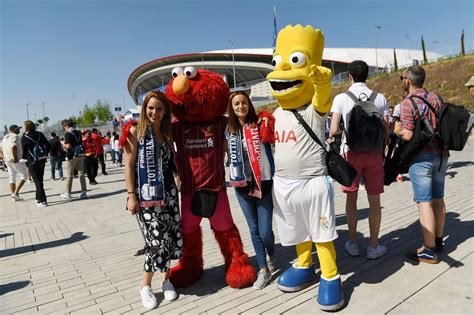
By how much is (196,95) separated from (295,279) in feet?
5.77

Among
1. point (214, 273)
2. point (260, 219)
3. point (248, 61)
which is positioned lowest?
point (214, 273)

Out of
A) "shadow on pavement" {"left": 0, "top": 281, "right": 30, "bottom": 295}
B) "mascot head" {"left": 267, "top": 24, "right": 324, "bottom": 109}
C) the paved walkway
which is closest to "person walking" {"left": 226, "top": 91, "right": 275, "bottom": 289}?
"mascot head" {"left": 267, "top": 24, "right": 324, "bottom": 109}

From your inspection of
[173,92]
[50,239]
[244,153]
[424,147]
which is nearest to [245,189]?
[244,153]

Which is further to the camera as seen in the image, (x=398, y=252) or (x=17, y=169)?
(x=17, y=169)

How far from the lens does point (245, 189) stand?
291 cm

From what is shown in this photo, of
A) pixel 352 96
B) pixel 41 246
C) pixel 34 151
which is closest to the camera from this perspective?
pixel 352 96

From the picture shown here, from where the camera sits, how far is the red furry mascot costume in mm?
2820

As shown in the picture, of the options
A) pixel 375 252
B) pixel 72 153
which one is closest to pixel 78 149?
pixel 72 153

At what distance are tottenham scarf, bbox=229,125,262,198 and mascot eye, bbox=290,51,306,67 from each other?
64cm

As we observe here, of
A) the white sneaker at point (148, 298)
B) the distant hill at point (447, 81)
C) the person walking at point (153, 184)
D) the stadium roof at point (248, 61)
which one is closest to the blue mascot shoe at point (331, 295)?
the person walking at point (153, 184)

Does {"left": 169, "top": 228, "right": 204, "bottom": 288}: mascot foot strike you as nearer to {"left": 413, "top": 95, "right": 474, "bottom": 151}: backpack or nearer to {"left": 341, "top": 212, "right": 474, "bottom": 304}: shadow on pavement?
{"left": 341, "top": 212, "right": 474, "bottom": 304}: shadow on pavement

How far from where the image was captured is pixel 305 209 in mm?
2625

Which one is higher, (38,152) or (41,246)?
(38,152)

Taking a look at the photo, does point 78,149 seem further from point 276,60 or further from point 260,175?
point 276,60
